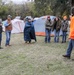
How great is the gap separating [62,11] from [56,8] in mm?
521

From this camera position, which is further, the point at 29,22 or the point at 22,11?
the point at 22,11

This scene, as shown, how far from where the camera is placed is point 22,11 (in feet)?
207

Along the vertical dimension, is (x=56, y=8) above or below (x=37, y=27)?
above

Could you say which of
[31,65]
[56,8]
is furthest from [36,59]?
[56,8]

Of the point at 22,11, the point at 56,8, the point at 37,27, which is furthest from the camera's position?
the point at 22,11

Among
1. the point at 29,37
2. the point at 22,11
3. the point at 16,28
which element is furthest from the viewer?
the point at 22,11

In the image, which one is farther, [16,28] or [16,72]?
[16,28]

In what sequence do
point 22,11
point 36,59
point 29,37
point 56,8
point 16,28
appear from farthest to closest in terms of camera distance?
point 22,11 → point 16,28 → point 56,8 → point 29,37 → point 36,59

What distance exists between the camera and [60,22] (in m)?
15.7

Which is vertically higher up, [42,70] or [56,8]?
[56,8]

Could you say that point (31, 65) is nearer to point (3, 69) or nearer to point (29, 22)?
point (3, 69)

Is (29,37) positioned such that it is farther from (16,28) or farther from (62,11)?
(16,28)

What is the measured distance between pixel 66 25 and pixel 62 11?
166 inches

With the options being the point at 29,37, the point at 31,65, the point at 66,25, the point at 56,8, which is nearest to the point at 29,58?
the point at 31,65
